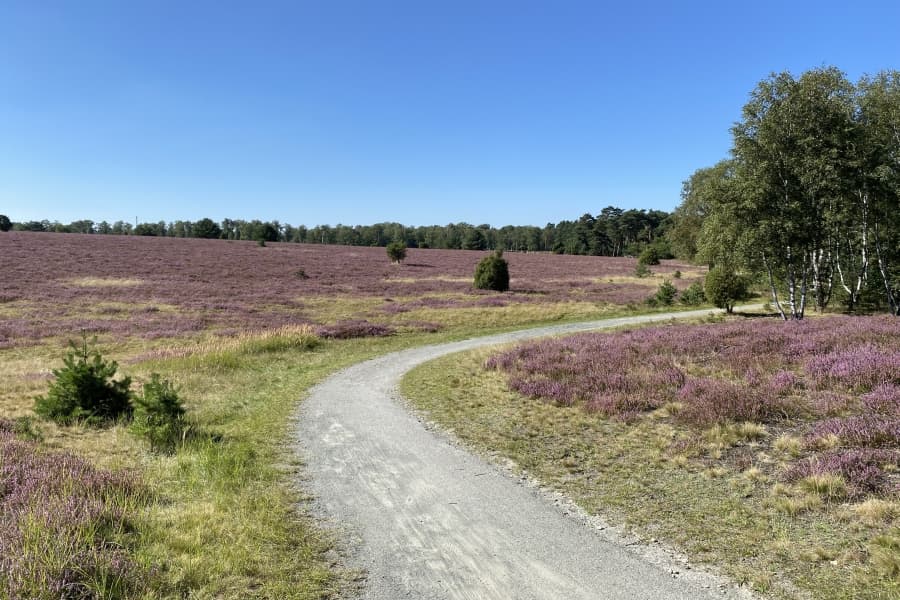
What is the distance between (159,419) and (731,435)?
11.7m

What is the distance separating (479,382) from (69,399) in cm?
1088

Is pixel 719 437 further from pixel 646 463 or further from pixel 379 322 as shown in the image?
pixel 379 322

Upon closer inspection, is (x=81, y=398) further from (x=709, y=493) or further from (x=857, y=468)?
(x=857, y=468)

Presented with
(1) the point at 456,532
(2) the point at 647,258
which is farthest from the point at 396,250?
(1) the point at 456,532

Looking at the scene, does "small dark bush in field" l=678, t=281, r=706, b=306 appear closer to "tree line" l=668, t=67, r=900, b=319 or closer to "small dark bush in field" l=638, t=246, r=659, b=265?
"tree line" l=668, t=67, r=900, b=319

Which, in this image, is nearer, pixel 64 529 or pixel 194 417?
pixel 64 529

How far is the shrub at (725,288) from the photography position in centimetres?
3120

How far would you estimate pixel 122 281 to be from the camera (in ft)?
149

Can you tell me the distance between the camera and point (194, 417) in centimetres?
1221

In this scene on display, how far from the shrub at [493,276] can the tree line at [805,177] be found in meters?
22.3

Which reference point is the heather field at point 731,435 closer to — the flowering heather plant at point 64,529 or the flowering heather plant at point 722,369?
the flowering heather plant at point 722,369

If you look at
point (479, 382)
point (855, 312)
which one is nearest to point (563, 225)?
point (855, 312)

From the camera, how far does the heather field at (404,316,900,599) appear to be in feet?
18.5

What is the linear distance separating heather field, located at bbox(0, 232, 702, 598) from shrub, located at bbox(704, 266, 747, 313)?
18.3ft
